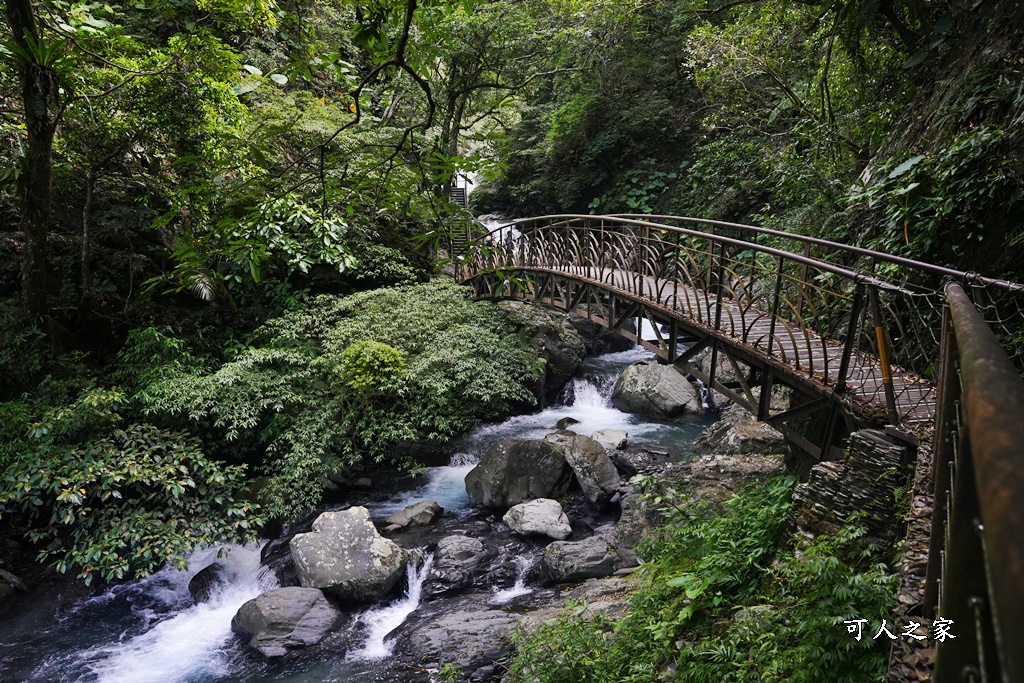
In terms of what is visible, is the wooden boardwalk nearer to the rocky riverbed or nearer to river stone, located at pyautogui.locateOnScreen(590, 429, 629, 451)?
the rocky riverbed

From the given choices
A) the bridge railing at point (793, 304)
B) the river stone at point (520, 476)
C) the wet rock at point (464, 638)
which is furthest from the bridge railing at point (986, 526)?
the river stone at point (520, 476)

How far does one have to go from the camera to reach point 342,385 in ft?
28.9

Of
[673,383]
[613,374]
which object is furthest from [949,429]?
[613,374]

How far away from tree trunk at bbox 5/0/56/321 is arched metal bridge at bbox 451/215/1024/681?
443 centimetres

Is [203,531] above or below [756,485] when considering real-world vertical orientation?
below

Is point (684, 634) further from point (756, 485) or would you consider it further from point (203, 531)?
point (203, 531)

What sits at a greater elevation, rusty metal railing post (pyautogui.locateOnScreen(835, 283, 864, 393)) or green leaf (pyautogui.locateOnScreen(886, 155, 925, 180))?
green leaf (pyautogui.locateOnScreen(886, 155, 925, 180))

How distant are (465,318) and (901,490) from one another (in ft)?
25.8

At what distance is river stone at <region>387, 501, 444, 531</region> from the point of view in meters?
7.88

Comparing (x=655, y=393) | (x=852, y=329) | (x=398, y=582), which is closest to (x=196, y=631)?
(x=398, y=582)

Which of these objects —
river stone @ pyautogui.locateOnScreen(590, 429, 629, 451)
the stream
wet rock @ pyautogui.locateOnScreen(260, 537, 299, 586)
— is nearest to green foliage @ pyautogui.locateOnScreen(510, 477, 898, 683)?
the stream

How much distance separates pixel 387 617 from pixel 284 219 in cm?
455

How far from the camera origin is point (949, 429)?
1.38 meters

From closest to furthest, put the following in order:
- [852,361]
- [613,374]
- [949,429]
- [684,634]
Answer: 1. [949,429]
2. [684,634]
3. [852,361]
4. [613,374]
